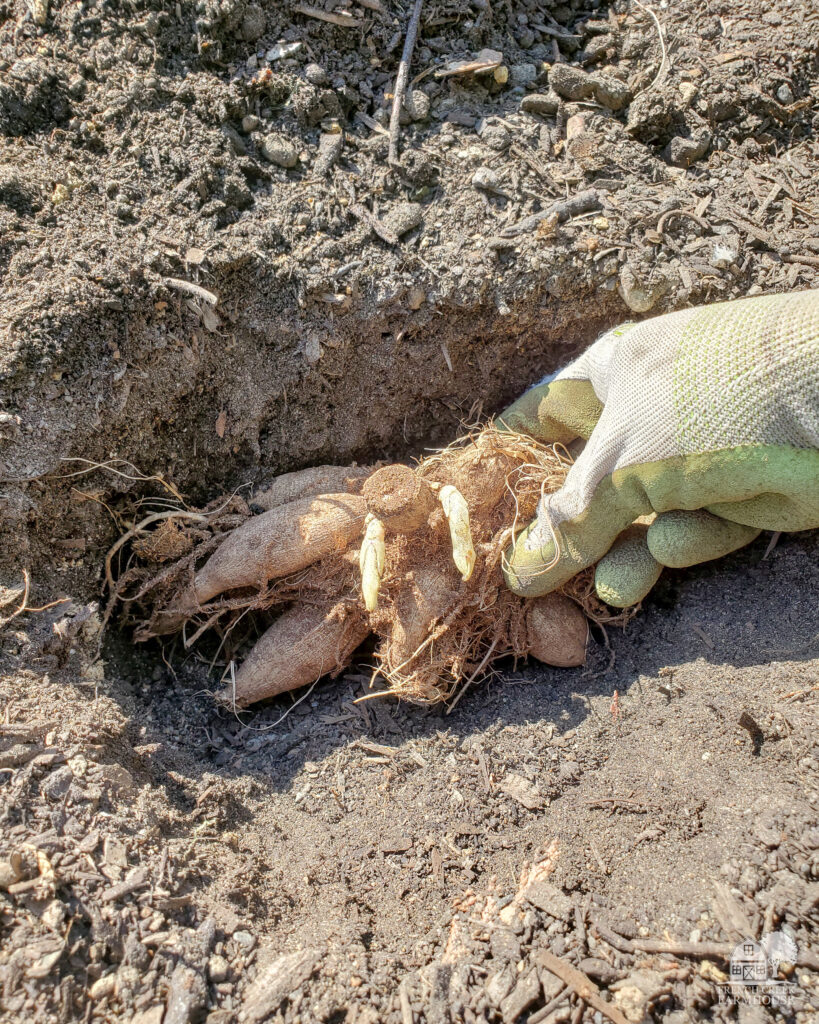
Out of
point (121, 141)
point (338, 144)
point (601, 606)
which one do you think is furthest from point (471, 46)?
point (601, 606)

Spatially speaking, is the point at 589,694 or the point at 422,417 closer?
the point at 589,694

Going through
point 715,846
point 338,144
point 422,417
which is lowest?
point 715,846

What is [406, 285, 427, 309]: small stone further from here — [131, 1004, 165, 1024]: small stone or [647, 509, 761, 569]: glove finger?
[131, 1004, 165, 1024]: small stone

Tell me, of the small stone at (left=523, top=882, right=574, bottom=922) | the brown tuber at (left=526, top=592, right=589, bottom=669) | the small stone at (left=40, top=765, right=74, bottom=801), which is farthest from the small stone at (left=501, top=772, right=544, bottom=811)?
the small stone at (left=40, top=765, right=74, bottom=801)

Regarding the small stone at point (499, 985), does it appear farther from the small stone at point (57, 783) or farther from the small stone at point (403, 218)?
the small stone at point (403, 218)

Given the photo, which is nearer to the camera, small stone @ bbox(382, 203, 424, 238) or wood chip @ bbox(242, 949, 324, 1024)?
wood chip @ bbox(242, 949, 324, 1024)

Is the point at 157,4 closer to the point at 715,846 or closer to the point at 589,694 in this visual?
the point at 589,694

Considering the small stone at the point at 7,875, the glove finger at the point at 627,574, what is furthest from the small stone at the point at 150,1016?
the glove finger at the point at 627,574
